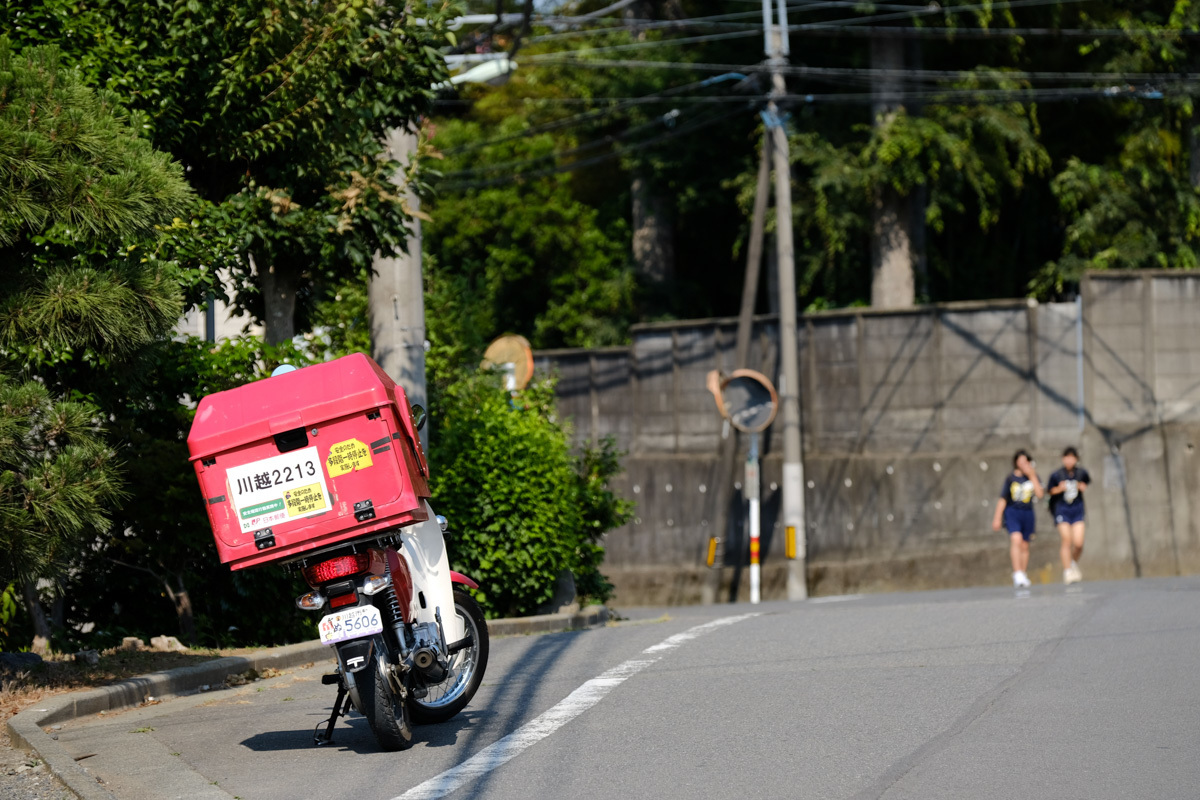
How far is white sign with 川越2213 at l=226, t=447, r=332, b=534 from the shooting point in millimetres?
7238

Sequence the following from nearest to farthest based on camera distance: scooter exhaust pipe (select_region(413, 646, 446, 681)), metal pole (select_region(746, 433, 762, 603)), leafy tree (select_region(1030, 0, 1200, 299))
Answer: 1. scooter exhaust pipe (select_region(413, 646, 446, 681))
2. metal pole (select_region(746, 433, 762, 603))
3. leafy tree (select_region(1030, 0, 1200, 299))

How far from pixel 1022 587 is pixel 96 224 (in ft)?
43.5

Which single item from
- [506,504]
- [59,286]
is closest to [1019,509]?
[506,504]

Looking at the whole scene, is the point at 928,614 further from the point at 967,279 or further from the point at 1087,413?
the point at 967,279

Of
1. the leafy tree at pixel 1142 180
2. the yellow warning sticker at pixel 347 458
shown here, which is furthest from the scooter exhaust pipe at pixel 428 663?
the leafy tree at pixel 1142 180

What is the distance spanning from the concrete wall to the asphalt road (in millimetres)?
11506

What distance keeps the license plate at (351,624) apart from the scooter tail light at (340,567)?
240mm

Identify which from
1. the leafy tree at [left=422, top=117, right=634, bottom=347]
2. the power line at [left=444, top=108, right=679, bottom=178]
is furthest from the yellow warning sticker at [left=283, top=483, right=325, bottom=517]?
the leafy tree at [left=422, top=117, right=634, bottom=347]

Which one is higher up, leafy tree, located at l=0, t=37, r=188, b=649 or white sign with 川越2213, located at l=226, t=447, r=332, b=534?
leafy tree, located at l=0, t=37, r=188, b=649

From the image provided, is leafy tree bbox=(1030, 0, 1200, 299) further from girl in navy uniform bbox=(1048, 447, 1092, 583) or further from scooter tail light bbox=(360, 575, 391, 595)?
scooter tail light bbox=(360, 575, 391, 595)

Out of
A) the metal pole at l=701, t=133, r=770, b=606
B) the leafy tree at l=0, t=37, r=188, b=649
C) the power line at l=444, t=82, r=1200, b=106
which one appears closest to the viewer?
the leafy tree at l=0, t=37, r=188, b=649

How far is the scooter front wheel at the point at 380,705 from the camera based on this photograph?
7.16 m

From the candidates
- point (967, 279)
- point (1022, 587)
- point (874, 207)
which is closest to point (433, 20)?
point (1022, 587)

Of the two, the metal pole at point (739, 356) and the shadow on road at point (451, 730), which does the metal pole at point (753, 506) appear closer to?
the metal pole at point (739, 356)
